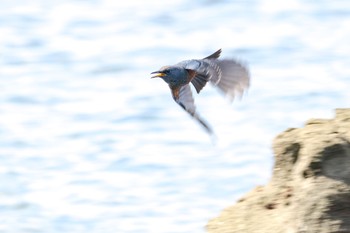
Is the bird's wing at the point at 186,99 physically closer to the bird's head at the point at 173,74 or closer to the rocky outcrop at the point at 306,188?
the bird's head at the point at 173,74

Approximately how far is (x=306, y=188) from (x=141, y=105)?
6.60 meters

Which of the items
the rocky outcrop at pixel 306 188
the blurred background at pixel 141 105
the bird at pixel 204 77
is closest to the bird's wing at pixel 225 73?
the bird at pixel 204 77

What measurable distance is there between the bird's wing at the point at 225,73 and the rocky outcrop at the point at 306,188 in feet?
1.12

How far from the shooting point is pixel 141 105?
38.6 ft

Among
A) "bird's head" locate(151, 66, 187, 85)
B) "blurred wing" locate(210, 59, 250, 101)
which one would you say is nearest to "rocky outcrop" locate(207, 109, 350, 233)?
"blurred wing" locate(210, 59, 250, 101)

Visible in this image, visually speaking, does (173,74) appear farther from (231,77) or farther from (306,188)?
(306,188)

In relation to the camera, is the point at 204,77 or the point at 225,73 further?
the point at 204,77

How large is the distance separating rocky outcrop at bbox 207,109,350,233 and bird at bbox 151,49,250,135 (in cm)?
36

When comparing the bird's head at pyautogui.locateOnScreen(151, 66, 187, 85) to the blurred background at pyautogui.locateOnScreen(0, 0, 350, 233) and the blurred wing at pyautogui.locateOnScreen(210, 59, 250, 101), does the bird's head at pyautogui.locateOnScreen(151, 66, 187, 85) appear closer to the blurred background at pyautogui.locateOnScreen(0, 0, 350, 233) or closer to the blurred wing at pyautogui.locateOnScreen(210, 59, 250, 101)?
the blurred wing at pyautogui.locateOnScreen(210, 59, 250, 101)

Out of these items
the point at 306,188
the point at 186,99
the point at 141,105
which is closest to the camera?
the point at 306,188

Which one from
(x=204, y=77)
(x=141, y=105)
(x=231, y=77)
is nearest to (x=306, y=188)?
(x=231, y=77)

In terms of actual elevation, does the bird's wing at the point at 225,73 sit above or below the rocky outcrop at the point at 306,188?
above

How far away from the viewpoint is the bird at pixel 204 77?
5.74m

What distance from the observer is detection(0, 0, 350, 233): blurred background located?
30.4 feet
